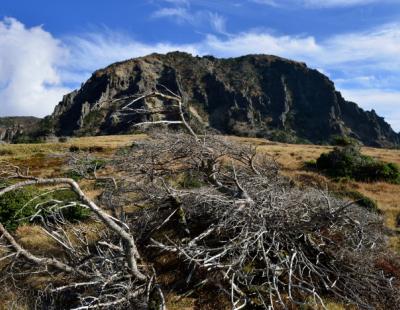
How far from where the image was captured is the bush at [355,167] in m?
24.7

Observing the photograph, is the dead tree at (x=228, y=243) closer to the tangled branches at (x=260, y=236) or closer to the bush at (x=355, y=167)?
the tangled branches at (x=260, y=236)

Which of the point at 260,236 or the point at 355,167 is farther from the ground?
the point at 260,236

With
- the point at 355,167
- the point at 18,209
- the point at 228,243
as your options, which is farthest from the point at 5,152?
the point at 228,243

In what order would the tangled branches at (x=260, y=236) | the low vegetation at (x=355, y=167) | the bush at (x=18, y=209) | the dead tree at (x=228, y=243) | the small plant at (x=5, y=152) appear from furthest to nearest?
the small plant at (x=5, y=152)
the low vegetation at (x=355, y=167)
the bush at (x=18, y=209)
the tangled branches at (x=260, y=236)
the dead tree at (x=228, y=243)

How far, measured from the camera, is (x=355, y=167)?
26141 mm

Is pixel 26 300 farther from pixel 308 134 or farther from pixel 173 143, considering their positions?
pixel 308 134

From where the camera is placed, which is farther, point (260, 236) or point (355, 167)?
point (355, 167)

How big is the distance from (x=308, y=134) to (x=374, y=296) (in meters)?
182

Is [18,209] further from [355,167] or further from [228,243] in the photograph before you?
[355,167]

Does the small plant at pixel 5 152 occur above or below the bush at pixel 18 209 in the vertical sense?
above

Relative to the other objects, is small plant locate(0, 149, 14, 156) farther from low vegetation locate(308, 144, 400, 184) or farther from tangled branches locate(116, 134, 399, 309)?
tangled branches locate(116, 134, 399, 309)

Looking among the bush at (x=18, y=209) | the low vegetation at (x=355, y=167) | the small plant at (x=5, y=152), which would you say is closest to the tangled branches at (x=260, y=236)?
the bush at (x=18, y=209)

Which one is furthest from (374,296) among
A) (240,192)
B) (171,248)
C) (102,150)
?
(102,150)

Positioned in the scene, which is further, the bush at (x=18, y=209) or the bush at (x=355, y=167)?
the bush at (x=355, y=167)
